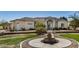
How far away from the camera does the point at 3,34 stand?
7.86ft

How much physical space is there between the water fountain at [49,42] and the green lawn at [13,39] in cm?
5

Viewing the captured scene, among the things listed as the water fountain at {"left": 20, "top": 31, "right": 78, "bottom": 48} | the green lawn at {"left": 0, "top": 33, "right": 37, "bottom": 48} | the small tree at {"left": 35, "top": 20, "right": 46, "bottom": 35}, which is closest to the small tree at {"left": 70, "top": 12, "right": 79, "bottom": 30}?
the water fountain at {"left": 20, "top": 31, "right": 78, "bottom": 48}

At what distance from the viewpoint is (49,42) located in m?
2.37

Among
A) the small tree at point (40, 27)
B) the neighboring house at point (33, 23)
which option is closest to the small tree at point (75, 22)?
the neighboring house at point (33, 23)

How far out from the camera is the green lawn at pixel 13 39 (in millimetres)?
2375

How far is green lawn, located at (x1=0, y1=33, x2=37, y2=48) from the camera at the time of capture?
7.79ft

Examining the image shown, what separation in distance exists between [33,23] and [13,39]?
298 mm

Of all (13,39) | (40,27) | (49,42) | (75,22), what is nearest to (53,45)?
(49,42)

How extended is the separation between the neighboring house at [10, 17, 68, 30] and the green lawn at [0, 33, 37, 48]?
93 millimetres

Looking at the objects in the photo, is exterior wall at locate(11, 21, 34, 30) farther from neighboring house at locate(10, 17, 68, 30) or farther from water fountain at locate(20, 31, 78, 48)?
water fountain at locate(20, 31, 78, 48)

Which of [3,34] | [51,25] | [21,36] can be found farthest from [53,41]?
[3,34]

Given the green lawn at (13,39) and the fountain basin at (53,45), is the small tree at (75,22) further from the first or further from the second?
the green lawn at (13,39)
